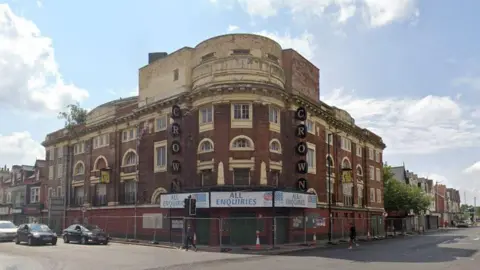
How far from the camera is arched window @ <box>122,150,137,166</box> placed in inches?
1781

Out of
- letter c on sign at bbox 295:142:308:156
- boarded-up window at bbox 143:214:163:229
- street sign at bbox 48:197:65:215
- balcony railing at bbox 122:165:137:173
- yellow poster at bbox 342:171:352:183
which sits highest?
letter c on sign at bbox 295:142:308:156

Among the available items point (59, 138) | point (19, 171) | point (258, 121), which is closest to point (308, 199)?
point (258, 121)

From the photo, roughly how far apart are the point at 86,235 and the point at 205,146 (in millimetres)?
11276

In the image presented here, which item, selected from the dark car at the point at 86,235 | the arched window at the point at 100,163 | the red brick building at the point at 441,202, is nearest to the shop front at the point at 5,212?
the arched window at the point at 100,163

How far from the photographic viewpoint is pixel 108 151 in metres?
48.7

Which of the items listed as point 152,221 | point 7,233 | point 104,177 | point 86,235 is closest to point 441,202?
point 104,177

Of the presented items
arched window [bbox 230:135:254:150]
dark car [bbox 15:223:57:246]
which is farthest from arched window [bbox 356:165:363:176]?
dark car [bbox 15:223:57:246]

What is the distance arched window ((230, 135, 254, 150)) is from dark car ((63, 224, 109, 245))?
12.1m

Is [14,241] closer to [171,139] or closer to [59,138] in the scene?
[171,139]

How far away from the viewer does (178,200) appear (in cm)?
3594

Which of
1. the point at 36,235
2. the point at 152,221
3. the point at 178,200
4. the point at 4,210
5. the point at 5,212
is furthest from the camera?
the point at 4,210

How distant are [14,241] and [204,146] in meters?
17.6

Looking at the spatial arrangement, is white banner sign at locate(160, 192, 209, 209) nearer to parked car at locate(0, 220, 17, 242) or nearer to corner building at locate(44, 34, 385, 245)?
corner building at locate(44, 34, 385, 245)

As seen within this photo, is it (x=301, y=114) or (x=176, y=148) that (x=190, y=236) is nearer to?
(x=176, y=148)
